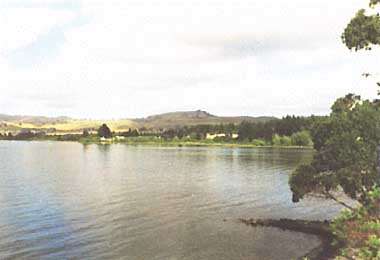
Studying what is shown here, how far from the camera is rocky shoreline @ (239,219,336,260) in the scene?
4638 cm

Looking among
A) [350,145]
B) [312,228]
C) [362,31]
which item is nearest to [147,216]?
[312,228]

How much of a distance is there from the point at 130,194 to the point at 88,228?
94.9 feet

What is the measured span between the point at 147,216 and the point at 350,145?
3334cm

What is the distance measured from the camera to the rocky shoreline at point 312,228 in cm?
4638

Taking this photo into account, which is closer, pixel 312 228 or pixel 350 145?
pixel 350 145

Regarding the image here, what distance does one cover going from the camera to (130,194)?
8519 cm

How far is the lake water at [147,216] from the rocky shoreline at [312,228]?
4.33 feet

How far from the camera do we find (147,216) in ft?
211

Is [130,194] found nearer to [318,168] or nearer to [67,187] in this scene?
[67,187]

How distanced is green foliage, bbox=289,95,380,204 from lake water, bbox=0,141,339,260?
10283 mm

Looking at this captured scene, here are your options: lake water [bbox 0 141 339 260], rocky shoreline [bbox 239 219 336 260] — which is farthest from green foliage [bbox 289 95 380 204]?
lake water [bbox 0 141 339 260]

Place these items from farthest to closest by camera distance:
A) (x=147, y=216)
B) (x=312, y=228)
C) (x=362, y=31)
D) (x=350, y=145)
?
(x=147, y=216)
(x=312, y=228)
(x=350, y=145)
(x=362, y=31)

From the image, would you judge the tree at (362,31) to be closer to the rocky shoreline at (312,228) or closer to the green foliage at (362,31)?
the green foliage at (362,31)

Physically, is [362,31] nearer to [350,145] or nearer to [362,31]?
[362,31]
